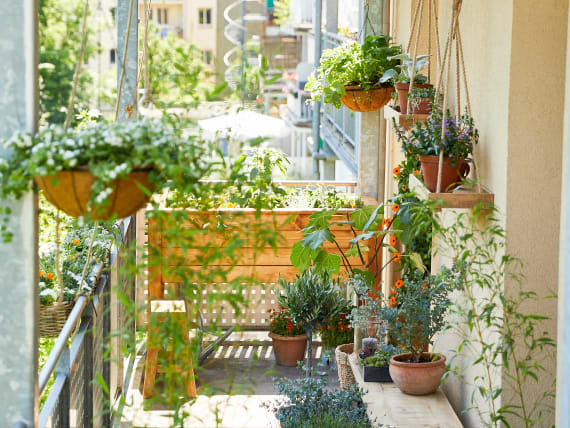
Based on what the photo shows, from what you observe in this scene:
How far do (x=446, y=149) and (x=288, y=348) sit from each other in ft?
11.4

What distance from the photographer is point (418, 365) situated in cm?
377

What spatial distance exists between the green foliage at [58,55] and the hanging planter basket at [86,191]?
754 inches

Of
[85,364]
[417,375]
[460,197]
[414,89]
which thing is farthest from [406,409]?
[414,89]

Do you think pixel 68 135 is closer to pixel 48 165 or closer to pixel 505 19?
pixel 48 165

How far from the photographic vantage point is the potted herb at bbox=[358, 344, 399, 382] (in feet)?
13.6

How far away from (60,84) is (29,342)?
68.3ft

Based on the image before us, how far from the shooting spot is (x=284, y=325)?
6508 mm

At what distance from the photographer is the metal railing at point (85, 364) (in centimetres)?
251

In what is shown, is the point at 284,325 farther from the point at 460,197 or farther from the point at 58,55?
the point at 58,55

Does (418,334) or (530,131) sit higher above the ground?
(530,131)

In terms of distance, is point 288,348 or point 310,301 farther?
point 288,348

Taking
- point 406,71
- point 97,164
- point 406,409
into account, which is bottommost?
point 406,409

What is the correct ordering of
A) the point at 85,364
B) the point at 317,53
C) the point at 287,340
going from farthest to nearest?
the point at 317,53
the point at 287,340
the point at 85,364

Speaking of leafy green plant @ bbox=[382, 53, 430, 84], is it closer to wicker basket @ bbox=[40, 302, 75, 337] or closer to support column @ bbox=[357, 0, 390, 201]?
support column @ bbox=[357, 0, 390, 201]
